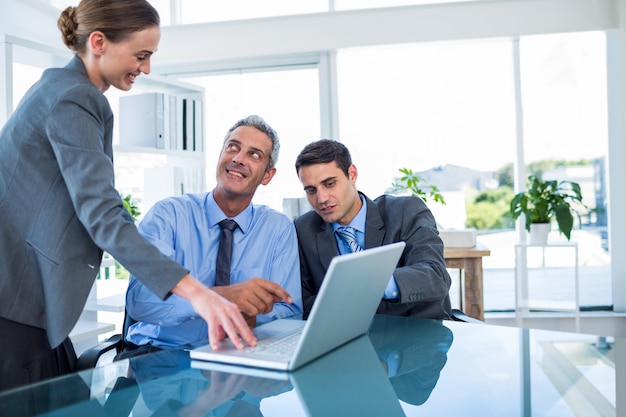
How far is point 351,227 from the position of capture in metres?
2.26

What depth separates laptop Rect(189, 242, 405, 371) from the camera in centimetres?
106

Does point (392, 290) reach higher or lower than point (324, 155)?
lower

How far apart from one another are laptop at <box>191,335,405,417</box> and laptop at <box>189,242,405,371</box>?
19 millimetres

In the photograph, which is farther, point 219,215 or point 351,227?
point 351,227

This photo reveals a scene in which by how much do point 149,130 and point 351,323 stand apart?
107 inches

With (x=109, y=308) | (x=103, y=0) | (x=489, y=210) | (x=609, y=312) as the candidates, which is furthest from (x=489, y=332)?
(x=609, y=312)

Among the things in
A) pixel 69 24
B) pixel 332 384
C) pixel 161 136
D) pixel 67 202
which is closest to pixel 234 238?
pixel 67 202

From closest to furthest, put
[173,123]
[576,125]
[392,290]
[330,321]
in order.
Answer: [330,321] → [392,290] → [173,123] → [576,125]

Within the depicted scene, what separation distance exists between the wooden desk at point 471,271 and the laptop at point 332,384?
7.99 ft

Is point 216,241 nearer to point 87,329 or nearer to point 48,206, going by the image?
point 48,206

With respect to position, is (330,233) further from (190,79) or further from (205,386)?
(190,79)

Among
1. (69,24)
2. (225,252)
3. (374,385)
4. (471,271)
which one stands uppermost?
(69,24)

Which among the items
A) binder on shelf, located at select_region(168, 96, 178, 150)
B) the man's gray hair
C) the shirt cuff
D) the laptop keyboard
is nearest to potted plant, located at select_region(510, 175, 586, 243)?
binder on shelf, located at select_region(168, 96, 178, 150)

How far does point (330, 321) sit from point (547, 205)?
11.2 feet
